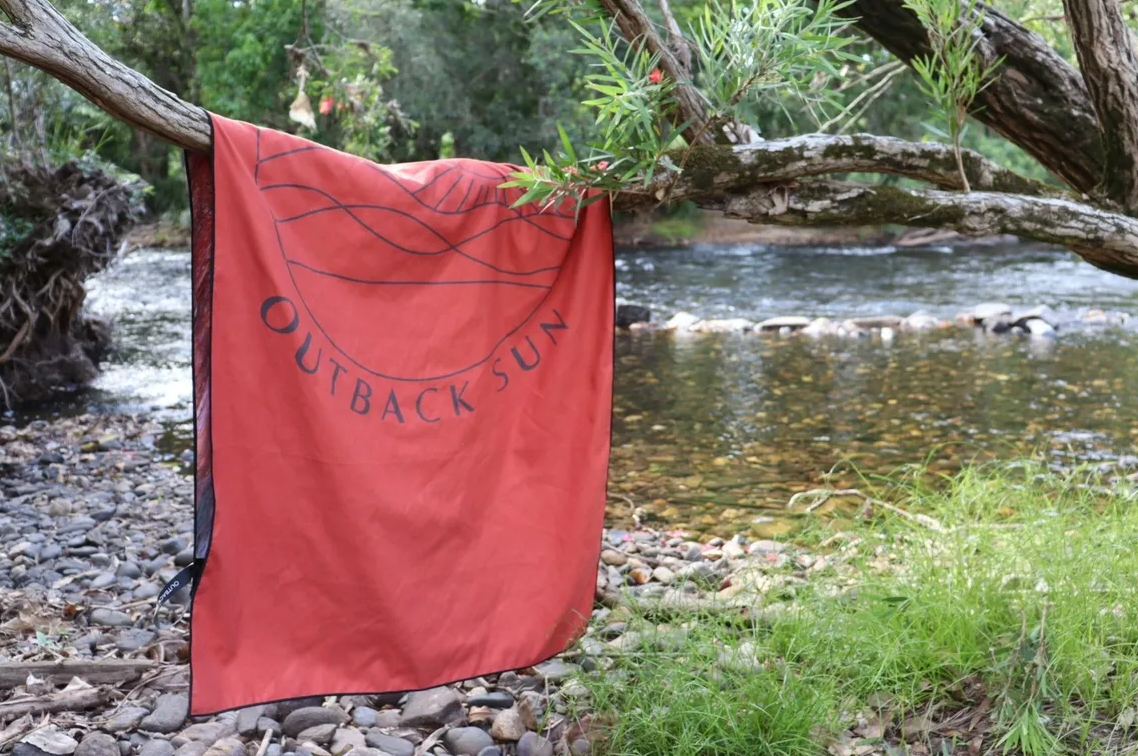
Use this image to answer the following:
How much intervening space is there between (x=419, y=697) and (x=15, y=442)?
5119 mm

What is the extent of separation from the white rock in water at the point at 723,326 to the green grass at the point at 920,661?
842 cm

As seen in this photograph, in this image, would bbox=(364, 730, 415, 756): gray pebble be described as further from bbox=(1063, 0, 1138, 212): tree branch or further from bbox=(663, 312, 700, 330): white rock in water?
bbox=(663, 312, 700, 330): white rock in water

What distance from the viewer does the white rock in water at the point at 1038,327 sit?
1080 centimetres

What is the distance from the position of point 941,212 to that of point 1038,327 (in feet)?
30.0

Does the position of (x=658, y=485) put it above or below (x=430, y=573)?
below

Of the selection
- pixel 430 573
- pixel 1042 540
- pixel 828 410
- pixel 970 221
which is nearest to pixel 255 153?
pixel 430 573

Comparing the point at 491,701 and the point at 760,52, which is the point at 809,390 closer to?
the point at 491,701

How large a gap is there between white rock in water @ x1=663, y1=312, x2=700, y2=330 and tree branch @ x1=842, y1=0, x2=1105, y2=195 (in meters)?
8.59

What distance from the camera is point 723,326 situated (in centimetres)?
1177

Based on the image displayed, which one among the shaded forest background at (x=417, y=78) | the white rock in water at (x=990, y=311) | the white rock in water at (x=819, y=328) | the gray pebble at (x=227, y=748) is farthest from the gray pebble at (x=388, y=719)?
the white rock in water at (x=990, y=311)

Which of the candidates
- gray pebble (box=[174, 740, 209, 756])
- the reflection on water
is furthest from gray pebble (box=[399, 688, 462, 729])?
the reflection on water

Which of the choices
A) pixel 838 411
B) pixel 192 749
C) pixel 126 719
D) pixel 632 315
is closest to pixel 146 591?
pixel 126 719

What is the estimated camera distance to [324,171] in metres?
2.34

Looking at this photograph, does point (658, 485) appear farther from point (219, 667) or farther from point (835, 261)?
point (835, 261)
